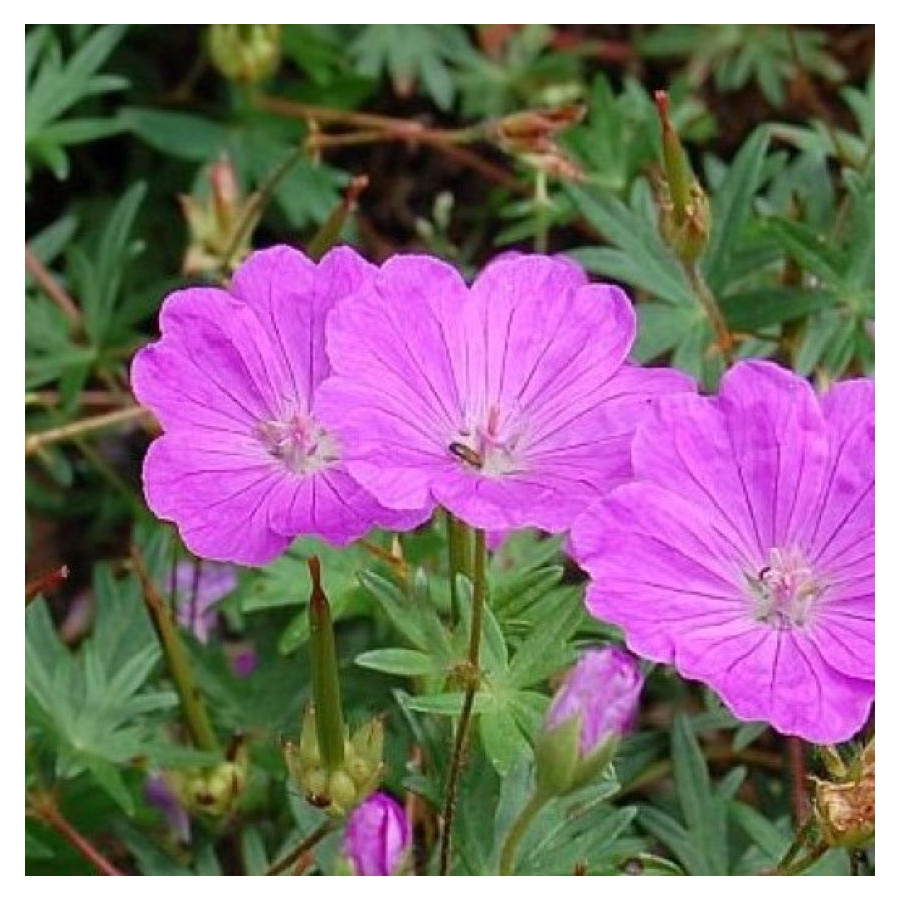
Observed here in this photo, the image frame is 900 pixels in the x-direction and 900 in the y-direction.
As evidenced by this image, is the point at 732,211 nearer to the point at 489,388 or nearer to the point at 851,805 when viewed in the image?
the point at 489,388

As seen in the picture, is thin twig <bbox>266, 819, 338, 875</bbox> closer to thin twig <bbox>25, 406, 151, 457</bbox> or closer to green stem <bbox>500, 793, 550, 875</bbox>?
green stem <bbox>500, 793, 550, 875</bbox>

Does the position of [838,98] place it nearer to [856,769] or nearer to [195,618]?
[195,618]

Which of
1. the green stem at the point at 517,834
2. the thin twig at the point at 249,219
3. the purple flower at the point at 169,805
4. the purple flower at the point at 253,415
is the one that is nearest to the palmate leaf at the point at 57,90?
the thin twig at the point at 249,219

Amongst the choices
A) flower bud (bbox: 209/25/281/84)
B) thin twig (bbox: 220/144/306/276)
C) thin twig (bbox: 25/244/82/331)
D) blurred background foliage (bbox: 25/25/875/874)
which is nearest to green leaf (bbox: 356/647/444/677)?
blurred background foliage (bbox: 25/25/875/874)

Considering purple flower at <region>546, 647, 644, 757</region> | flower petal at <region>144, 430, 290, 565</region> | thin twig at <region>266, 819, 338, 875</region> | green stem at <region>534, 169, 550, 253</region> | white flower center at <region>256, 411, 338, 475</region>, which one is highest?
green stem at <region>534, 169, 550, 253</region>

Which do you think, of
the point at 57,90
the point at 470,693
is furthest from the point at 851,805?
the point at 57,90
